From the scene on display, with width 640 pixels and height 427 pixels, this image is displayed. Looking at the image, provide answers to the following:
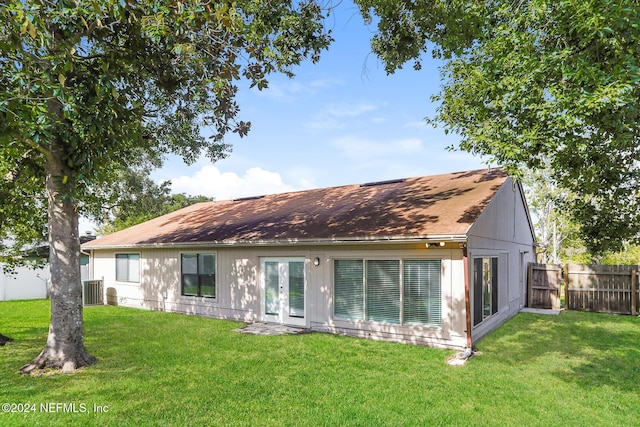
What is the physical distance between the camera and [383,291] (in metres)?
8.84

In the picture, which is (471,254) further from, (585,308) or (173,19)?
(585,308)

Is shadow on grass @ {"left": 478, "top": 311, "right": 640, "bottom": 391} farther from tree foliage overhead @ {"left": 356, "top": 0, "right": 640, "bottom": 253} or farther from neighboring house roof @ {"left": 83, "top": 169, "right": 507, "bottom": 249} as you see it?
tree foliage overhead @ {"left": 356, "top": 0, "right": 640, "bottom": 253}

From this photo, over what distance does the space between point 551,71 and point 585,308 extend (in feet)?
36.7

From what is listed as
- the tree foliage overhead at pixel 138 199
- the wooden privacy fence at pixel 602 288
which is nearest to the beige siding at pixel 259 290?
the wooden privacy fence at pixel 602 288

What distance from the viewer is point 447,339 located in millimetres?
8039

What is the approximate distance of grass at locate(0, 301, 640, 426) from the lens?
16.1 feet

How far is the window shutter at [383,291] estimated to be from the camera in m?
8.69

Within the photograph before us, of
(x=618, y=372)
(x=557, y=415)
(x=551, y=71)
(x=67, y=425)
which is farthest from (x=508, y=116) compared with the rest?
(x=67, y=425)

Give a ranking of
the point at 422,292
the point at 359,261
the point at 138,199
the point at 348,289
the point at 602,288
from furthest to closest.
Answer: the point at 138,199 → the point at 602,288 → the point at 348,289 → the point at 359,261 → the point at 422,292

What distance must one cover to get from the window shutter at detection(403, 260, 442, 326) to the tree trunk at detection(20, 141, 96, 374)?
6.39m

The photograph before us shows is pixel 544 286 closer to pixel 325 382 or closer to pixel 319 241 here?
pixel 319 241

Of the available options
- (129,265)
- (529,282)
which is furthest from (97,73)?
(529,282)

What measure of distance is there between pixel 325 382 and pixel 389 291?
3190mm

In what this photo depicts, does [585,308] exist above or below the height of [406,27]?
below
